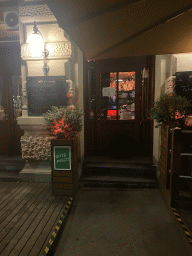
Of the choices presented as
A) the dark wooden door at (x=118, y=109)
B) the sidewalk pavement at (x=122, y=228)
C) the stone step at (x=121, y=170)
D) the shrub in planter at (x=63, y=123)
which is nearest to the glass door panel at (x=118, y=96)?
the dark wooden door at (x=118, y=109)

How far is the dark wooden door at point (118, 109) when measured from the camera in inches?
211

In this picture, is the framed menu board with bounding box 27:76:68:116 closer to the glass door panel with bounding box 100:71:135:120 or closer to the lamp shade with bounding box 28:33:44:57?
the lamp shade with bounding box 28:33:44:57

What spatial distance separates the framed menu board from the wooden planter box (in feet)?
3.93

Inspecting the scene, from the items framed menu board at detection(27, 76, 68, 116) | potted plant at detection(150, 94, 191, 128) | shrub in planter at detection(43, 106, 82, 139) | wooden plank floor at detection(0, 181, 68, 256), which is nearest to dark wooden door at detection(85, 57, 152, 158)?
framed menu board at detection(27, 76, 68, 116)

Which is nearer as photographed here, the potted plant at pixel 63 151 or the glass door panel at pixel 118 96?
the potted plant at pixel 63 151

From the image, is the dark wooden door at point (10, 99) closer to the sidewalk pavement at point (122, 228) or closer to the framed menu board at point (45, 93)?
Answer: the framed menu board at point (45, 93)

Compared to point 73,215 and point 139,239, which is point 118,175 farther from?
point 139,239

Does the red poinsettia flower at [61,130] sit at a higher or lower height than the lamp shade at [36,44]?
lower

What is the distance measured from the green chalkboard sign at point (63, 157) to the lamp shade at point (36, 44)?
2.42 meters

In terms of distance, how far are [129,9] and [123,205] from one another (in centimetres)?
334

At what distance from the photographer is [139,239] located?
2816 millimetres

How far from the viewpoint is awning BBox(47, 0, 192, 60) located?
2.20 metres

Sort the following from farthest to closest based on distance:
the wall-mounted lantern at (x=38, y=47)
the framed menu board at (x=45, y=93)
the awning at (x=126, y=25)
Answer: the framed menu board at (x=45, y=93)
the wall-mounted lantern at (x=38, y=47)
the awning at (x=126, y=25)

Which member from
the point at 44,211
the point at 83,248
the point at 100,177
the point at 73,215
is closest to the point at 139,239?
the point at 83,248
